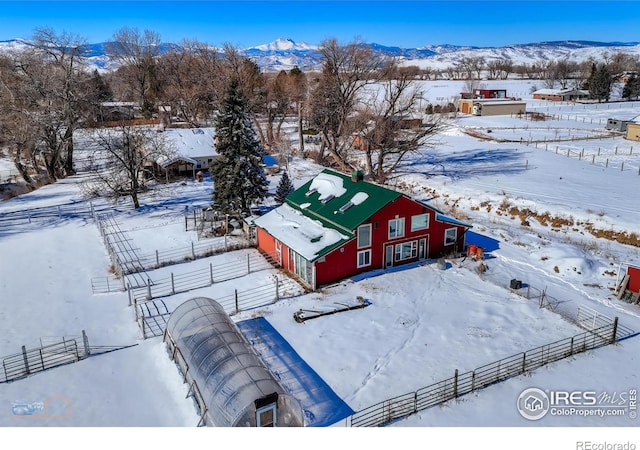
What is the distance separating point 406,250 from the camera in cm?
2825

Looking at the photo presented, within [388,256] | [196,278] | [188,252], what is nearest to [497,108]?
[388,256]

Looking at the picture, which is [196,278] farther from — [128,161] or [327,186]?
[128,161]

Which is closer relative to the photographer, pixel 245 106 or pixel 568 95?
pixel 245 106

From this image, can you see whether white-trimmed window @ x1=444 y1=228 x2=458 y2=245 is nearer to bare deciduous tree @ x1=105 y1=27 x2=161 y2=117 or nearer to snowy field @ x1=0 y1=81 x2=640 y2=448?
snowy field @ x1=0 y1=81 x2=640 y2=448

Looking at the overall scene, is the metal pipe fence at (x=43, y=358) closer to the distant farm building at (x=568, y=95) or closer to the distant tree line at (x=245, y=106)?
the distant tree line at (x=245, y=106)

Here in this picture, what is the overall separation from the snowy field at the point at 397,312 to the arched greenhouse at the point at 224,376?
1209mm

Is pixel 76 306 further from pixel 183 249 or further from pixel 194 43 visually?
pixel 194 43

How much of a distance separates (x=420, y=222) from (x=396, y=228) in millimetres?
1778

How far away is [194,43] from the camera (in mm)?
92188

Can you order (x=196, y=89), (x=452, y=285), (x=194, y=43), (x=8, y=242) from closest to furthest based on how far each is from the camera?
(x=452, y=285) → (x=8, y=242) → (x=196, y=89) → (x=194, y=43)

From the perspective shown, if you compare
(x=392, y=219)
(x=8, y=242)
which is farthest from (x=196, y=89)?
(x=392, y=219)

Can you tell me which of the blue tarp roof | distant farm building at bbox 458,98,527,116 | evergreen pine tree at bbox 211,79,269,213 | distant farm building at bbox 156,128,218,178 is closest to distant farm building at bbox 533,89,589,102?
distant farm building at bbox 458,98,527,116

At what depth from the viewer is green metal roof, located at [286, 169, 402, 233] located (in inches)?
1042

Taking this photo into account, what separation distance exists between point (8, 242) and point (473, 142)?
55.7 metres
